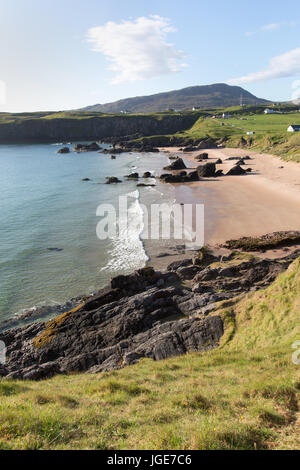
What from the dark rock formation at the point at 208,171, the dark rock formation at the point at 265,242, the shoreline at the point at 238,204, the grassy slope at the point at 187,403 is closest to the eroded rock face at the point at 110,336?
the grassy slope at the point at 187,403

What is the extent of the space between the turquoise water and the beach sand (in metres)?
5.08

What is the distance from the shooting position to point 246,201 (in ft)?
162

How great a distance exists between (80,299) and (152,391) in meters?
14.6

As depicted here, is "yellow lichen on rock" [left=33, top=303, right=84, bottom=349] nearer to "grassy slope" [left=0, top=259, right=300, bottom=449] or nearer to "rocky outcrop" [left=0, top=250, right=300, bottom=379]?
"rocky outcrop" [left=0, top=250, right=300, bottom=379]

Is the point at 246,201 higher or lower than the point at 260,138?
lower

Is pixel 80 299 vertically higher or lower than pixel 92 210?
lower

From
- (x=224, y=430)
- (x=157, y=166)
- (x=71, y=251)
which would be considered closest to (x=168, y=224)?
(x=71, y=251)

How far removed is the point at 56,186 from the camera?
234 ft

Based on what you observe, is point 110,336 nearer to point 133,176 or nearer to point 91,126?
point 133,176

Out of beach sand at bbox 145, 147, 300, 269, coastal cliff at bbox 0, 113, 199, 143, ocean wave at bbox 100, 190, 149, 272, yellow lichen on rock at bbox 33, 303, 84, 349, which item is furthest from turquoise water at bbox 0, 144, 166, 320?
coastal cliff at bbox 0, 113, 199, 143

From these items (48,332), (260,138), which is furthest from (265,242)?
(260,138)

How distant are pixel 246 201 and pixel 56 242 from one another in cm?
3005
